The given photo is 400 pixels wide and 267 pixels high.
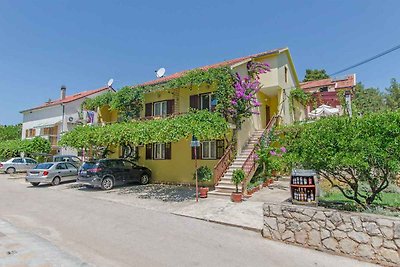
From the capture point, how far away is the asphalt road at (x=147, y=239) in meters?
5.34

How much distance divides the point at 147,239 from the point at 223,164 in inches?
311

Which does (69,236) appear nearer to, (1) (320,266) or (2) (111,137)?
(1) (320,266)

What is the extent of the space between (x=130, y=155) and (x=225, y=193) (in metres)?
9.78

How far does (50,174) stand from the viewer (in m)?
17.1

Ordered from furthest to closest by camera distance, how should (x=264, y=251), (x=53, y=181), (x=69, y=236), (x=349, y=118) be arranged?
(x=53, y=181)
(x=69, y=236)
(x=349, y=118)
(x=264, y=251)

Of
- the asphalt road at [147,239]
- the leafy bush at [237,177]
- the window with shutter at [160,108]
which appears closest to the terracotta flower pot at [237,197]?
the leafy bush at [237,177]

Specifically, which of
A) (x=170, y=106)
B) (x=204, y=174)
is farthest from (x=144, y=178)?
(x=170, y=106)

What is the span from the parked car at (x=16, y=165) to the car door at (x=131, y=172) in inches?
602

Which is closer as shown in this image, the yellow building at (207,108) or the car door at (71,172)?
the yellow building at (207,108)

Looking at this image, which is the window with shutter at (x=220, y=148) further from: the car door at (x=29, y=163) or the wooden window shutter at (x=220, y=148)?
the car door at (x=29, y=163)

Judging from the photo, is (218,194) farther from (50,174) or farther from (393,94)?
(393,94)

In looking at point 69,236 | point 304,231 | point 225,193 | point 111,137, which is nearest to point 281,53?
point 225,193

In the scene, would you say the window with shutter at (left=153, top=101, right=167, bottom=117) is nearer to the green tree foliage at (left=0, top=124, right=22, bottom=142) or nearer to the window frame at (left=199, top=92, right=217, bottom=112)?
the window frame at (left=199, top=92, right=217, bottom=112)

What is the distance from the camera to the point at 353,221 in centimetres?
549
